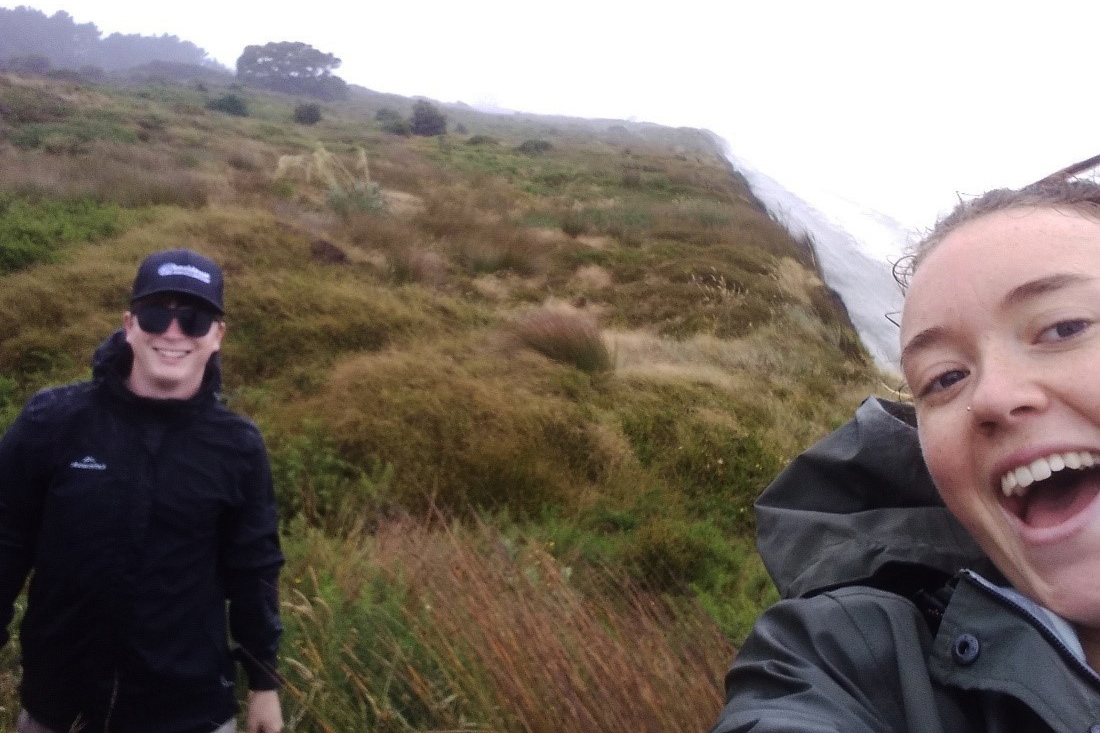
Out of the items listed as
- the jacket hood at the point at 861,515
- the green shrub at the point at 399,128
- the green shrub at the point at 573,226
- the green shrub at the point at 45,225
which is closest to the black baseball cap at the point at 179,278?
the jacket hood at the point at 861,515

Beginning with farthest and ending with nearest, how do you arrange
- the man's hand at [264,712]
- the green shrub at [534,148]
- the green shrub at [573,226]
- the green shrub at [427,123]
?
1. the green shrub at [427,123]
2. the green shrub at [534,148]
3. the green shrub at [573,226]
4. the man's hand at [264,712]

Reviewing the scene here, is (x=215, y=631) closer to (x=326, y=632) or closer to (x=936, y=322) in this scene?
(x=326, y=632)

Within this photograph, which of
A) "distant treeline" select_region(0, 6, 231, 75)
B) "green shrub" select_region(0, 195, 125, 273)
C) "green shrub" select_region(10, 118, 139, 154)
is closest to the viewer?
"green shrub" select_region(0, 195, 125, 273)

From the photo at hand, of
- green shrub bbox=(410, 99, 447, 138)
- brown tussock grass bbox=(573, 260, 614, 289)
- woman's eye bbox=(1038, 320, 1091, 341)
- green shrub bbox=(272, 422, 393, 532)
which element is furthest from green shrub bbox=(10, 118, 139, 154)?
green shrub bbox=(410, 99, 447, 138)

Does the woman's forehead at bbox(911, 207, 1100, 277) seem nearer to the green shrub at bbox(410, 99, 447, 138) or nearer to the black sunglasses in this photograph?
the black sunglasses

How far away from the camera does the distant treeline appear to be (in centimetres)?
6825

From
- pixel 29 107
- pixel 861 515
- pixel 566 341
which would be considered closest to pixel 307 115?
pixel 29 107

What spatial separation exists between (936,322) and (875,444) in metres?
0.30

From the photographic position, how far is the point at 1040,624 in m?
1.10

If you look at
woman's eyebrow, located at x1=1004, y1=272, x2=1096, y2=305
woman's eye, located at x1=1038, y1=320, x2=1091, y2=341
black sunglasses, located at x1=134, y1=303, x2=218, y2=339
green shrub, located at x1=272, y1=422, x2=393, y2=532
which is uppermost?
woman's eyebrow, located at x1=1004, y1=272, x2=1096, y2=305

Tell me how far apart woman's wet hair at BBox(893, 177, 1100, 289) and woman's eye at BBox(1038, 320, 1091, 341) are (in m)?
0.21

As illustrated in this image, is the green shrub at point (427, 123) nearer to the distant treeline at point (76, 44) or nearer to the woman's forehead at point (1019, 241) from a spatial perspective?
the distant treeline at point (76, 44)

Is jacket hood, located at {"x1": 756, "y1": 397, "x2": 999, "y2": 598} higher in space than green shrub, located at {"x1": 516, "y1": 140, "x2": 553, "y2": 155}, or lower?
lower

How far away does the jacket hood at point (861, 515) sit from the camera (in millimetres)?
1334
